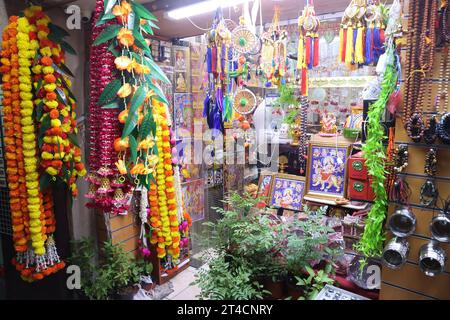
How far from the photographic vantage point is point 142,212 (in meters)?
1.85

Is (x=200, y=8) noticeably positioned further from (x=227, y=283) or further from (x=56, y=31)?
(x=227, y=283)

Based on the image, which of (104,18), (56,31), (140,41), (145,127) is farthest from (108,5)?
(56,31)

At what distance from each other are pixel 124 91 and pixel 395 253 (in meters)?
1.37

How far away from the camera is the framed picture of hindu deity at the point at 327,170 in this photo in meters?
1.87

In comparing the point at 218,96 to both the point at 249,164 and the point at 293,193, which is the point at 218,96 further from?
the point at 249,164

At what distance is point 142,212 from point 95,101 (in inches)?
28.1

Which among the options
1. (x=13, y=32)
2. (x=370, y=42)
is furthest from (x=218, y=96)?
(x=13, y=32)

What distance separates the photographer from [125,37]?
134 centimetres

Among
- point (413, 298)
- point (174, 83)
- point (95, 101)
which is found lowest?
point (413, 298)

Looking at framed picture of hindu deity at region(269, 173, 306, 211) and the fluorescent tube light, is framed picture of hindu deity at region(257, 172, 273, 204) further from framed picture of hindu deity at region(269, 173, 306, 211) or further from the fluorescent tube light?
the fluorescent tube light

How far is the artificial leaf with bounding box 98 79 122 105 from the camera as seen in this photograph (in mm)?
1357

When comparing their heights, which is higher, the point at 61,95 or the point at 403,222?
the point at 61,95

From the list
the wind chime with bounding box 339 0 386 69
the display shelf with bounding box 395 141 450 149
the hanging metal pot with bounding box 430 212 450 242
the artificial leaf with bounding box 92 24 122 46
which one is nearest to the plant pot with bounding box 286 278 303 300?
the hanging metal pot with bounding box 430 212 450 242

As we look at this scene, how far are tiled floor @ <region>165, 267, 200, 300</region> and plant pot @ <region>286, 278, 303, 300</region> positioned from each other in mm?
951
